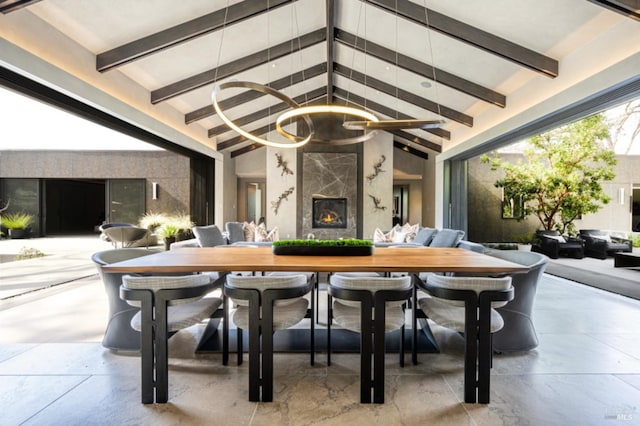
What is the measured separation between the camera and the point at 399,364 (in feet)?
7.46

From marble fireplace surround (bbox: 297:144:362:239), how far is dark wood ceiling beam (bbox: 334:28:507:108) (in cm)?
373

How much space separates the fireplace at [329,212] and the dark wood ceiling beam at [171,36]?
217 inches

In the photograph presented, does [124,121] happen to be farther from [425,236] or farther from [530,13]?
[530,13]

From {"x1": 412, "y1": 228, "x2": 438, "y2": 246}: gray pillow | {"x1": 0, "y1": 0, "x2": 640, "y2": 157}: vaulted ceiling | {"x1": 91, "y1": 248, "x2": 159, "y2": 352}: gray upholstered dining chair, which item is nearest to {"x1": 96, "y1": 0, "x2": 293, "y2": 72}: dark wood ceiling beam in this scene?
{"x1": 0, "y1": 0, "x2": 640, "y2": 157}: vaulted ceiling

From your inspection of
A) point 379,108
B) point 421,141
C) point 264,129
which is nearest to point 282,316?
point 379,108

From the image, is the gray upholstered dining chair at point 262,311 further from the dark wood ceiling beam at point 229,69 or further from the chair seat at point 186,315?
the dark wood ceiling beam at point 229,69

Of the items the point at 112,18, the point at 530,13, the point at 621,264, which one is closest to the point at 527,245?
the point at 621,264

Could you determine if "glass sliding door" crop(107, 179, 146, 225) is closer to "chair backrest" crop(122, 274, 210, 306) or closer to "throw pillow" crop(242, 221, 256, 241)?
"throw pillow" crop(242, 221, 256, 241)

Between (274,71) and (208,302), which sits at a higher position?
(274,71)

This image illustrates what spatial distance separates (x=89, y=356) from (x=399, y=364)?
2430 mm

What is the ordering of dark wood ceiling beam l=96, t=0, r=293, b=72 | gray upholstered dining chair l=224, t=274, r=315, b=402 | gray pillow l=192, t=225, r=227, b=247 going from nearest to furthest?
gray upholstered dining chair l=224, t=274, r=315, b=402 < dark wood ceiling beam l=96, t=0, r=293, b=72 < gray pillow l=192, t=225, r=227, b=247

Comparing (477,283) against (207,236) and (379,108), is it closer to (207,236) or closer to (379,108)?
(207,236)

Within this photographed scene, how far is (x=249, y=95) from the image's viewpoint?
21.9 feet

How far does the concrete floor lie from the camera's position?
1688 millimetres
